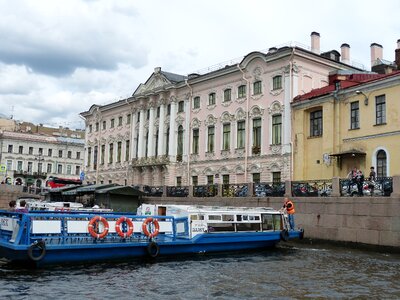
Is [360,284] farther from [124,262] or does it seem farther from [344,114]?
[344,114]

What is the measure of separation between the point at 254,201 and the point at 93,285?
15.5 metres

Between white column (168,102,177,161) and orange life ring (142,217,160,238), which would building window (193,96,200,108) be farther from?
orange life ring (142,217,160,238)

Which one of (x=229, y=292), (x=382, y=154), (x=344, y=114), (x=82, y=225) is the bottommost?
(x=229, y=292)

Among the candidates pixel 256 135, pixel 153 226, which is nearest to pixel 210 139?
pixel 256 135

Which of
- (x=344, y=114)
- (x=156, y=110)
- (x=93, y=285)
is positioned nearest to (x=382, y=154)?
(x=344, y=114)

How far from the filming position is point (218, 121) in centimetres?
3750

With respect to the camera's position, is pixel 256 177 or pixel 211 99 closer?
pixel 256 177

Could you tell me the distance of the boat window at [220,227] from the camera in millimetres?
19078

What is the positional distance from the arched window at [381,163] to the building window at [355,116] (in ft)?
7.18

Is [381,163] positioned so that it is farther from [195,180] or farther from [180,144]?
[180,144]

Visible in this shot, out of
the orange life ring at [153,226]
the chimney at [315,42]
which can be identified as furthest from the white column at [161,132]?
the orange life ring at [153,226]

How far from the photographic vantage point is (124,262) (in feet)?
52.7

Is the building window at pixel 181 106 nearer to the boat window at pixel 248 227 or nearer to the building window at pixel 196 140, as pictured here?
the building window at pixel 196 140

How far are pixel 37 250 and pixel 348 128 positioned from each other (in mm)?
20304
